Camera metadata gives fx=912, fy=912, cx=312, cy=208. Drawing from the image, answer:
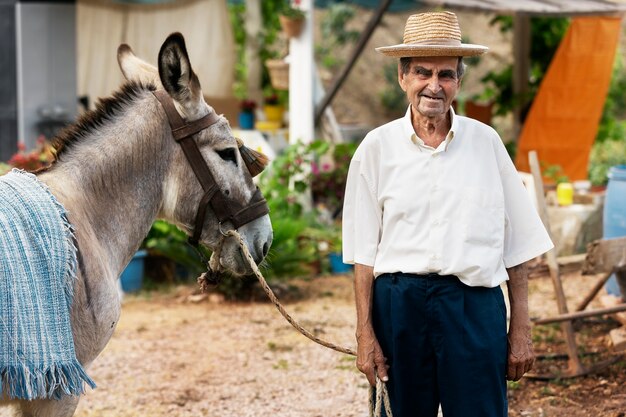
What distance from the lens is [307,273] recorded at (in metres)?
8.62

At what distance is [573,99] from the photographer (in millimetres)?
10586

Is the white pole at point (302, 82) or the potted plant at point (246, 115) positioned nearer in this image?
the white pole at point (302, 82)

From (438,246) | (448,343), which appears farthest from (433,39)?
(448,343)

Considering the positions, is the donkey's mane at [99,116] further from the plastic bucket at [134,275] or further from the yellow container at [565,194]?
the yellow container at [565,194]

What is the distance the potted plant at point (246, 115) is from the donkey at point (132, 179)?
25.1 feet

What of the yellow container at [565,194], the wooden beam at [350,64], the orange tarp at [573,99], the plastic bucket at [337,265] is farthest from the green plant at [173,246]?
the orange tarp at [573,99]

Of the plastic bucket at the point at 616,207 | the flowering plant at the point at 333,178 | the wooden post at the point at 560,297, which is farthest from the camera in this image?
the flowering plant at the point at 333,178

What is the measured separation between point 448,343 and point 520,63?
9796 mm

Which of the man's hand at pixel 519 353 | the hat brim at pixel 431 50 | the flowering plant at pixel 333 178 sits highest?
the hat brim at pixel 431 50

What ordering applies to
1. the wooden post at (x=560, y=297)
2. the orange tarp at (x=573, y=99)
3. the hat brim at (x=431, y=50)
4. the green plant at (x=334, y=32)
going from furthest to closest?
the green plant at (x=334, y=32) → the orange tarp at (x=573, y=99) → the wooden post at (x=560, y=297) → the hat brim at (x=431, y=50)

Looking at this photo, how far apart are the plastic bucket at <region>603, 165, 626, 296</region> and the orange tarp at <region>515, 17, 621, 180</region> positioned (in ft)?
12.5

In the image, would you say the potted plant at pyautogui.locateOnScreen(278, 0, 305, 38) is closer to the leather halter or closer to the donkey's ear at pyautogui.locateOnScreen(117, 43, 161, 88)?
the donkey's ear at pyautogui.locateOnScreen(117, 43, 161, 88)

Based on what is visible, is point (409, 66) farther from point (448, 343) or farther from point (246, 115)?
point (246, 115)

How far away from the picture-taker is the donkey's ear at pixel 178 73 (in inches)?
116
